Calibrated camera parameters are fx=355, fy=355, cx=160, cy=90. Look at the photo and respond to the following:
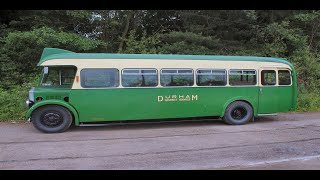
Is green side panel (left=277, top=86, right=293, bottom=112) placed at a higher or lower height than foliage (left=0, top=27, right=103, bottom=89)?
lower

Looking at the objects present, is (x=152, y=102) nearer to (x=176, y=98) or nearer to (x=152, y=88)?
(x=152, y=88)

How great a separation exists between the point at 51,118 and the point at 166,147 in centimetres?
414

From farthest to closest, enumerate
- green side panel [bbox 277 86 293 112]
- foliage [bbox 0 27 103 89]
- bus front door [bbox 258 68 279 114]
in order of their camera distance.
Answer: foliage [bbox 0 27 103 89], green side panel [bbox 277 86 293 112], bus front door [bbox 258 68 279 114]

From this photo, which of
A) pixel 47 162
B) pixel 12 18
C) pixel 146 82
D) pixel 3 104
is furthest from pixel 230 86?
pixel 12 18

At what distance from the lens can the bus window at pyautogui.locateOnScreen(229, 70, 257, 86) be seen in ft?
41.2

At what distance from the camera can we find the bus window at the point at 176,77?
11810 mm

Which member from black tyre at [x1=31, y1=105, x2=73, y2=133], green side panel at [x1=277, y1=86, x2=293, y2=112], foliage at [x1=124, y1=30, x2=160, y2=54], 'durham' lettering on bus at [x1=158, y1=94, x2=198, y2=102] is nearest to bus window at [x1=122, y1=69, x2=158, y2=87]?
'durham' lettering on bus at [x1=158, y1=94, x2=198, y2=102]

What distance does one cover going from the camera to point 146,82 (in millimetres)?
11625

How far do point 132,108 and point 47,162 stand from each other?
4.40 meters

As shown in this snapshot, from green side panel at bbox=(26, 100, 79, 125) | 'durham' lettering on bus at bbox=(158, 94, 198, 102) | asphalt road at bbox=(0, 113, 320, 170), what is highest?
'durham' lettering on bus at bbox=(158, 94, 198, 102)

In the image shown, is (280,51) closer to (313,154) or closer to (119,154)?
(313,154)

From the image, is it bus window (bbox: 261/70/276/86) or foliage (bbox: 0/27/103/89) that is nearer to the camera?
bus window (bbox: 261/70/276/86)

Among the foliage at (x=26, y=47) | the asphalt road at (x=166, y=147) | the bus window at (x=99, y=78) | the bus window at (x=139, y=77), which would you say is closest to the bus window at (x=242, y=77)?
the asphalt road at (x=166, y=147)

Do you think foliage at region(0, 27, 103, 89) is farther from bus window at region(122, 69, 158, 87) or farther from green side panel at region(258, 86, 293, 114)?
green side panel at region(258, 86, 293, 114)
